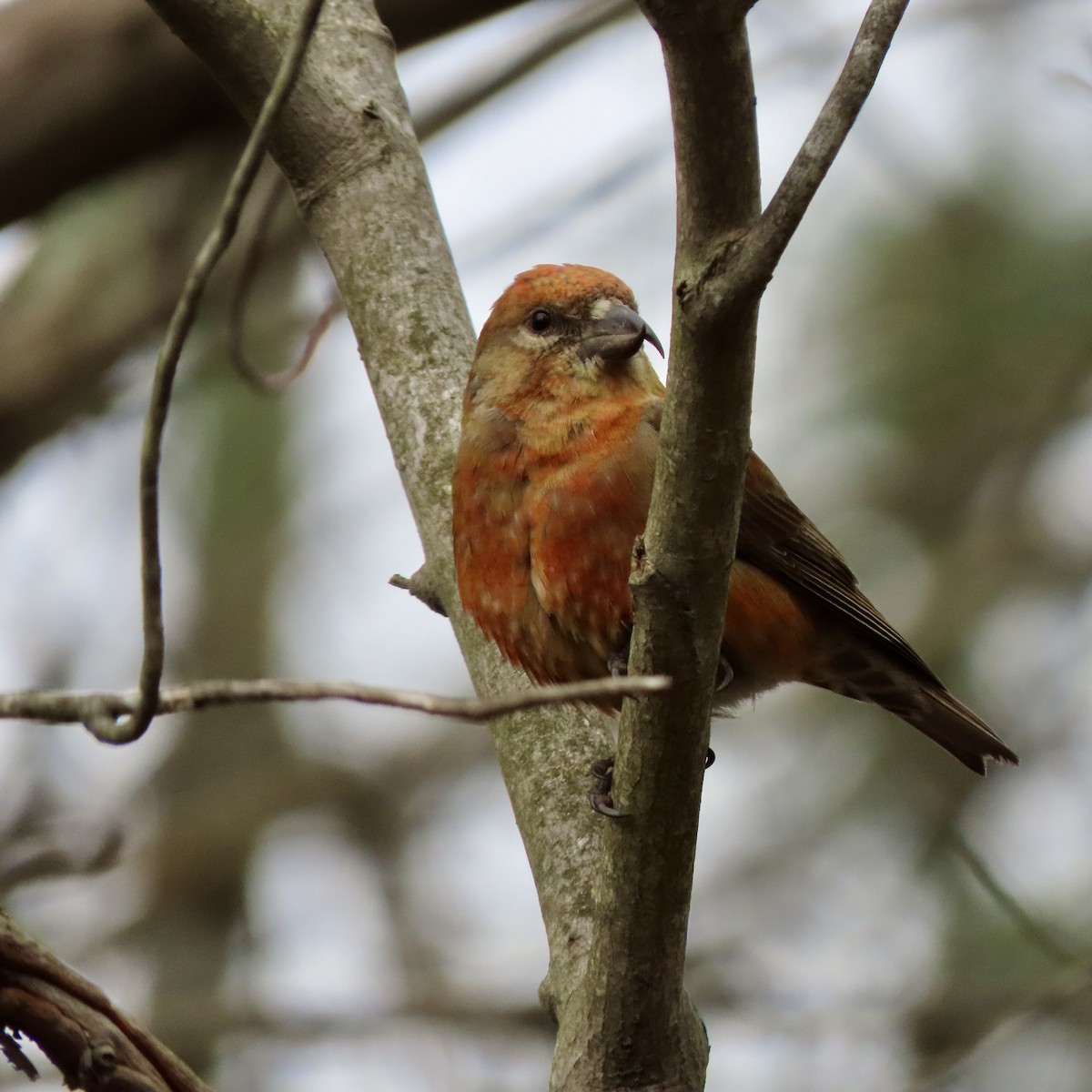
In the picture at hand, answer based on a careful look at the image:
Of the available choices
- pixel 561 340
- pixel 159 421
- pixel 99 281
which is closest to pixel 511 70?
pixel 99 281

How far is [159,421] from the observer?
1749 mm

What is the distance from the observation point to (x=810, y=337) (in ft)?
27.9

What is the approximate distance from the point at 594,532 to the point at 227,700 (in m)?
1.77

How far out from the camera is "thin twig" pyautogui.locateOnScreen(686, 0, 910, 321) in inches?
73.8

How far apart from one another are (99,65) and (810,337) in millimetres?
4838

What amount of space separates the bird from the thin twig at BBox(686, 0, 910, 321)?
1439 millimetres

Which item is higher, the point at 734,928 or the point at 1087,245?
the point at 1087,245

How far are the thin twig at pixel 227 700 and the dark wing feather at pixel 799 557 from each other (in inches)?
82.4

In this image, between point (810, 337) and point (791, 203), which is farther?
point (810, 337)

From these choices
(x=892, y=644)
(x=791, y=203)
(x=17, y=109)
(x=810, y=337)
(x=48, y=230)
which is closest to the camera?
(x=791, y=203)

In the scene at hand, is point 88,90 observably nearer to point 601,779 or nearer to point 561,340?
point 561,340

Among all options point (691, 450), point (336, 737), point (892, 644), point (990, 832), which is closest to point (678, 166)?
point (691, 450)

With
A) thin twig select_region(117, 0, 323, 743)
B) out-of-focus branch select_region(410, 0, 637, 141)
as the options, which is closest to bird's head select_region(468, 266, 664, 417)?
out-of-focus branch select_region(410, 0, 637, 141)

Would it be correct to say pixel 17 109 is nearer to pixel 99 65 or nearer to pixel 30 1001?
pixel 99 65
